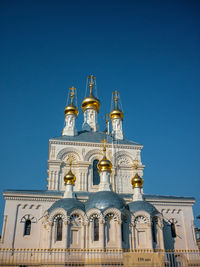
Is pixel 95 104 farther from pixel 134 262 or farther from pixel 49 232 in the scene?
pixel 134 262

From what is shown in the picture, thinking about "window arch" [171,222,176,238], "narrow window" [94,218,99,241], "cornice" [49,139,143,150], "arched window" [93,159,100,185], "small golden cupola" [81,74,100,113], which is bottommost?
"narrow window" [94,218,99,241]

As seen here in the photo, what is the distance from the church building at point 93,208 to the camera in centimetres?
1503

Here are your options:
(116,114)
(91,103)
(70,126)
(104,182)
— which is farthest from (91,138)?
(104,182)

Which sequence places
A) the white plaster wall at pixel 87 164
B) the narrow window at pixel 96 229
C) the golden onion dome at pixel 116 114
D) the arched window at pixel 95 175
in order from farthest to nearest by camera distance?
the golden onion dome at pixel 116 114
the arched window at pixel 95 175
the white plaster wall at pixel 87 164
the narrow window at pixel 96 229

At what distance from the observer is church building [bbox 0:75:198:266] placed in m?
15.0

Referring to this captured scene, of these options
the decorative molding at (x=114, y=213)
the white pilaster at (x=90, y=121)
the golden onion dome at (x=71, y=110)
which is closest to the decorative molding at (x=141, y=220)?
the decorative molding at (x=114, y=213)

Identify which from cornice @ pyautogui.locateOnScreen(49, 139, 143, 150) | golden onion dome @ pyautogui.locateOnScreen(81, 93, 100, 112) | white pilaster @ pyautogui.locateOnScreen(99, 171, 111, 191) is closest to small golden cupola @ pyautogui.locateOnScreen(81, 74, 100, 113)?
golden onion dome @ pyautogui.locateOnScreen(81, 93, 100, 112)

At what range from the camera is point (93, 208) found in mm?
15297

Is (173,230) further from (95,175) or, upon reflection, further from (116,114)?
(116,114)

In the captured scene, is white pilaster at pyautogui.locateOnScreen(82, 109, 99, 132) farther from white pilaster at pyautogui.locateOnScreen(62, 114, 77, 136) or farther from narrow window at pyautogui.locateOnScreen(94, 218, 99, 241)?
narrow window at pyautogui.locateOnScreen(94, 218, 99, 241)

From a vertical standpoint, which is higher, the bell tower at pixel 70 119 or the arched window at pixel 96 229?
the bell tower at pixel 70 119

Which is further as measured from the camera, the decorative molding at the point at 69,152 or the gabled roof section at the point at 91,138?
the gabled roof section at the point at 91,138

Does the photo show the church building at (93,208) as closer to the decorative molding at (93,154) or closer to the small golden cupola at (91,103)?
the decorative molding at (93,154)

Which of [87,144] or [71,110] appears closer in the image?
[87,144]
